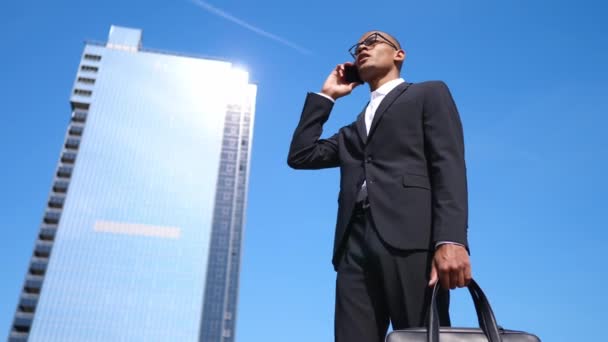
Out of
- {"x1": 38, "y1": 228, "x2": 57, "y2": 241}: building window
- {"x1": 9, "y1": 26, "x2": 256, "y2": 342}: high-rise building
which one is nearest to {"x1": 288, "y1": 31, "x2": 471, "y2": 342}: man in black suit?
{"x1": 9, "y1": 26, "x2": 256, "y2": 342}: high-rise building

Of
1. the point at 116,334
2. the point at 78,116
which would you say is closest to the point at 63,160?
the point at 78,116

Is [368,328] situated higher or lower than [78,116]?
lower

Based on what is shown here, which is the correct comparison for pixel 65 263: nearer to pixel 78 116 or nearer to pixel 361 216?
pixel 78 116

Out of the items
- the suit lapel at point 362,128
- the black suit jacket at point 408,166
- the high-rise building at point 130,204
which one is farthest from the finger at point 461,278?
the high-rise building at point 130,204

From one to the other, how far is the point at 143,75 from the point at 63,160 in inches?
808

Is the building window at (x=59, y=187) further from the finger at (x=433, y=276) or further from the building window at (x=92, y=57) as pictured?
the finger at (x=433, y=276)

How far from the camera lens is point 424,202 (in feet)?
7.20

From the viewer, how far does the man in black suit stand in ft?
6.72

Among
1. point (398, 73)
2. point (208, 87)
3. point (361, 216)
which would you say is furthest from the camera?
point (208, 87)

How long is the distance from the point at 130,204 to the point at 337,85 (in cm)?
8505

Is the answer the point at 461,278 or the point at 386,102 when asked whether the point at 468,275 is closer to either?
the point at 461,278

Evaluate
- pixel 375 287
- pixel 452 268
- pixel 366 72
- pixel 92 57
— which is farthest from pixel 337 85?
pixel 92 57

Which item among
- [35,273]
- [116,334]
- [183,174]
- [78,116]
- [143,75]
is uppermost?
[143,75]

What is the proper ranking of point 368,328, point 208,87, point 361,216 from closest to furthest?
1. point 368,328
2. point 361,216
3. point 208,87
